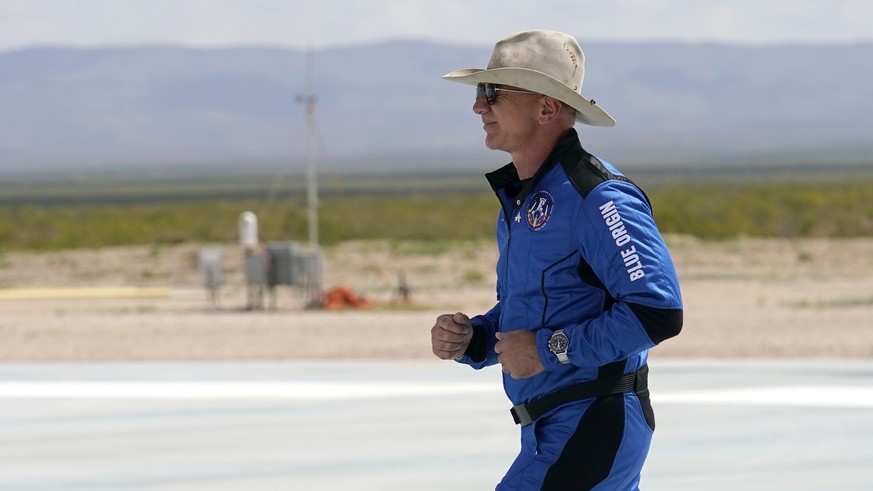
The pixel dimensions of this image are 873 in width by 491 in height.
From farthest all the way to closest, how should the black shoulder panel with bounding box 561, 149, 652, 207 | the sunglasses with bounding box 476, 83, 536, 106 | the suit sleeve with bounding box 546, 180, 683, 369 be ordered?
the sunglasses with bounding box 476, 83, 536, 106
the black shoulder panel with bounding box 561, 149, 652, 207
the suit sleeve with bounding box 546, 180, 683, 369

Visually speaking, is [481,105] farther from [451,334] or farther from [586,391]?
[586,391]

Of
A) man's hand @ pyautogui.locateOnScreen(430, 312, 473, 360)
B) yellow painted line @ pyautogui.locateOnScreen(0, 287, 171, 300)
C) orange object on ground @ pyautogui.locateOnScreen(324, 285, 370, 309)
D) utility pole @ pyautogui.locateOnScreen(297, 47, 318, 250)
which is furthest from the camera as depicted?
yellow painted line @ pyautogui.locateOnScreen(0, 287, 171, 300)

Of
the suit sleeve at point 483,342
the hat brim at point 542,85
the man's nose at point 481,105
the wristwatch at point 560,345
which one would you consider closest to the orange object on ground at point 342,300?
the suit sleeve at point 483,342

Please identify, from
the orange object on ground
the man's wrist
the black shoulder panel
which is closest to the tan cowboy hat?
the black shoulder panel

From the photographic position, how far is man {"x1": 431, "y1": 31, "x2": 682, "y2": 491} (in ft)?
8.93

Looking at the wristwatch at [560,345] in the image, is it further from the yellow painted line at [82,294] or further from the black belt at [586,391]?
the yellow painted line at [82,294]

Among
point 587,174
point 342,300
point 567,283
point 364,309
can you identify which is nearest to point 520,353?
point 567,283

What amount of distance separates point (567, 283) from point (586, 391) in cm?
22

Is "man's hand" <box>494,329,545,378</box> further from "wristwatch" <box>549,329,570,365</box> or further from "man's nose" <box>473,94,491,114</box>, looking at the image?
"man's nose" <box>473,94,491,114</box>

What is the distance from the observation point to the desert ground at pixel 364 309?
12008 mm

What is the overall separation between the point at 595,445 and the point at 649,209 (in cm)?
48

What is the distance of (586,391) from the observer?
9.36 ft

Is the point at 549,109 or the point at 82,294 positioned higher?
the point at 82,294

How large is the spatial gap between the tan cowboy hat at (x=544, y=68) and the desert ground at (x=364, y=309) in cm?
802
